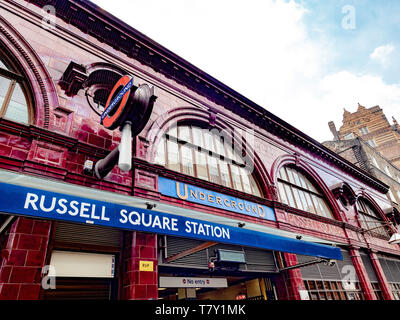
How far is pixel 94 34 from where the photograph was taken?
756cm

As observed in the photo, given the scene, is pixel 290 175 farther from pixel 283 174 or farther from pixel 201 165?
pixel 201 165

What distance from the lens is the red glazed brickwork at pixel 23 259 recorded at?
12.9 ft

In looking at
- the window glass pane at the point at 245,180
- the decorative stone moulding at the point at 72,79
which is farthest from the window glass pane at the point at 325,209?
the decorative stone moulding at the point at 72,79

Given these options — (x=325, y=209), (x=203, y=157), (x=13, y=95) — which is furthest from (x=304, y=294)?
(x=13, y=95)

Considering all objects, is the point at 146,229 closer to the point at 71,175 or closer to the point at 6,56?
the point at 71,175

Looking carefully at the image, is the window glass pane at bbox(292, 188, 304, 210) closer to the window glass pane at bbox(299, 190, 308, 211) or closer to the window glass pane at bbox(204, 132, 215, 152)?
the window glass pane at bbox(299, 190, 308, 211)

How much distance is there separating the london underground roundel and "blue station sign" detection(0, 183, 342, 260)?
161 centimetres

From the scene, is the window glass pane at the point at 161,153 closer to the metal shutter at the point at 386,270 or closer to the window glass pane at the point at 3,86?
the window glass pane at the point at 3,86

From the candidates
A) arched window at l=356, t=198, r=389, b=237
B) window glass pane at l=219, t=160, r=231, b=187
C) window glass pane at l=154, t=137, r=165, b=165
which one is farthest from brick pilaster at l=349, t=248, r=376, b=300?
window glass pane at l=154, t=137, r=165, b=165

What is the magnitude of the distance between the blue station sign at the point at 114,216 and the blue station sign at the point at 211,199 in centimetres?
225

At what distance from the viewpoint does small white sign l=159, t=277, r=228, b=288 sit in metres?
6.15

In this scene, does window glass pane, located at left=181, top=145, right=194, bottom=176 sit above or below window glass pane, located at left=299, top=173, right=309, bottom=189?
below

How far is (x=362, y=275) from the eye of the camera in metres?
11.2
